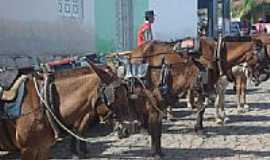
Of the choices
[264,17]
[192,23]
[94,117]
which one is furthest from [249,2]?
[94,117]

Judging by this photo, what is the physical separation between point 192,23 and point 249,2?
96.5ft

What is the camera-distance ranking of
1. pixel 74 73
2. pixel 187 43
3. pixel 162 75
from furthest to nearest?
pixel 187 43 → pixel 162 75 → pixel 74 73

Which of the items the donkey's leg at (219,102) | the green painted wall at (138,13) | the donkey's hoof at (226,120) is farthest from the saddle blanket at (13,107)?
the green painted wall at (138,13)

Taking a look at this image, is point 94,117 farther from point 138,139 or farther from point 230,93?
point 230,93

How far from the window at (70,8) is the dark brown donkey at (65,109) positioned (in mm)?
6492

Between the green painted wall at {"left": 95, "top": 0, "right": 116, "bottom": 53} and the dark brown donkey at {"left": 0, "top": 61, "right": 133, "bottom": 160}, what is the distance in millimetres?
8347

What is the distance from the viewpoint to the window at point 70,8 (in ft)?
39.1

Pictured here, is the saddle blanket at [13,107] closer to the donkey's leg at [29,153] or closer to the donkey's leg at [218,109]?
the donkey's leg at [29,153]

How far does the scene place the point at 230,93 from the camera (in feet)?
56.5

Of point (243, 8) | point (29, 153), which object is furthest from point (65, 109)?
point (243, 8)

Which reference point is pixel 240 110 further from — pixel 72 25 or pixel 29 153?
pixel 29 153

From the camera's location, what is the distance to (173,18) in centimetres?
1988

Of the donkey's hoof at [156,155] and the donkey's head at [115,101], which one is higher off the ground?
the donkey's head at [115,101]

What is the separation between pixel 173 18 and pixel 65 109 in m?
14.8
